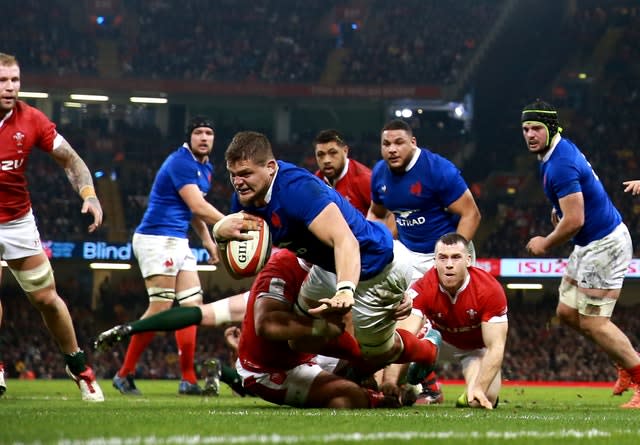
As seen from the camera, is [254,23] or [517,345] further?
[254,23]

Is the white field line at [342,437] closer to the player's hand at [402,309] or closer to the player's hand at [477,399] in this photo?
the player's hand at [402,309]

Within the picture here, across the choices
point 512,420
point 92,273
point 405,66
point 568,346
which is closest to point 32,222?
point 512,420

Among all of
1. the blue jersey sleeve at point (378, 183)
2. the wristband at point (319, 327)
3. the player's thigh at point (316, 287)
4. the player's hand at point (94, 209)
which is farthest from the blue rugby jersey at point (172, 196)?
the wristband at point (319, 327)

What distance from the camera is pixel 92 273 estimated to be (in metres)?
32.8

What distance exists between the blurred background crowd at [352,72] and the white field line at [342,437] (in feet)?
83.6

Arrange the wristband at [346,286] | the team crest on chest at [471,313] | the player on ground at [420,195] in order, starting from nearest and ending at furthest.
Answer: the wristband at [346,286] < the team crest on chest at [471,313] < the player on ground at [420,195]

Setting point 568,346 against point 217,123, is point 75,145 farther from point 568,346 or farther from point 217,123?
point 568,346

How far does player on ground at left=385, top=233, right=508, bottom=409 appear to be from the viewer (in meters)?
7.82

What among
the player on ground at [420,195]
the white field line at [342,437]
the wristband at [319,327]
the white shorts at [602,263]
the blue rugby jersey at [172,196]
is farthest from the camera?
the blue rugby jersey at [172,196]

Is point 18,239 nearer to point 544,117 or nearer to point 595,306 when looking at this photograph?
point 544,117

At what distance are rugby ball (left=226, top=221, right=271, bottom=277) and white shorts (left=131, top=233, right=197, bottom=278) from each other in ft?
15.7

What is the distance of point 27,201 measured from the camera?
7945 millimetres

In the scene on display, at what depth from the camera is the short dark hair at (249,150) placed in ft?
19.3

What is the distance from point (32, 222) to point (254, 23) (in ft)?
110
